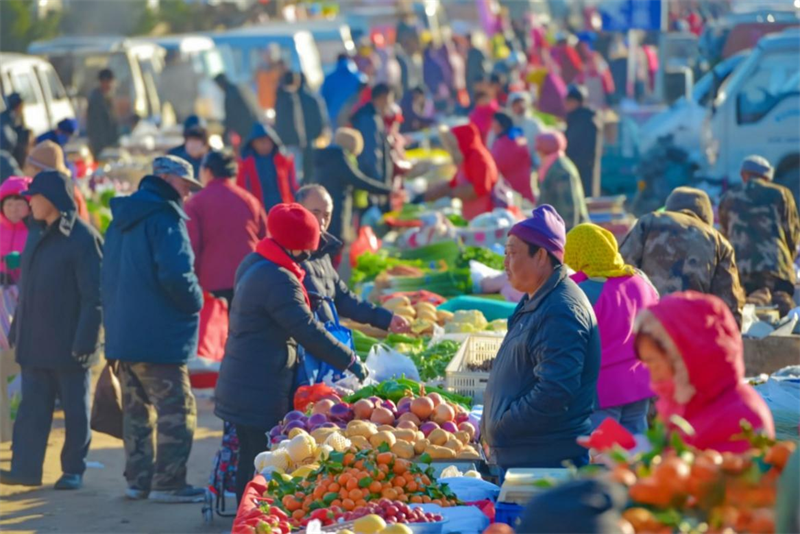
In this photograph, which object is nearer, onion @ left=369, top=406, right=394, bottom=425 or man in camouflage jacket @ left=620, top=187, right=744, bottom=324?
onion @ left=369, top=406, right=394, bottom=425

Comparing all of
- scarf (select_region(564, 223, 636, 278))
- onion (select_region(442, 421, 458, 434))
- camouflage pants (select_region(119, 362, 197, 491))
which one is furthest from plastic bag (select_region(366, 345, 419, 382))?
scarf (select_region(564, 223, 636, 278))

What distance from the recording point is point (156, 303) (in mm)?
7930

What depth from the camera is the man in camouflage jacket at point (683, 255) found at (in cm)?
770

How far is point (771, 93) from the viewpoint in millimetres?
15320

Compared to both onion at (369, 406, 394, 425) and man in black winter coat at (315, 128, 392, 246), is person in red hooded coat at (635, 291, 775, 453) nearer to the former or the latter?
onion at (369, 406, 394, 425)

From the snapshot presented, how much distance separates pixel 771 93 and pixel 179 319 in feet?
30.0

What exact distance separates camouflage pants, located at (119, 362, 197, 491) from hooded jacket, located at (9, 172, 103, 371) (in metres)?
0.49

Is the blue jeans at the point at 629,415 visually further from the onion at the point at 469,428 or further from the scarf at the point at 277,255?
the scarf at the point at 277,255

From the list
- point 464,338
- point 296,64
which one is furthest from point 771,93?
point 296,64

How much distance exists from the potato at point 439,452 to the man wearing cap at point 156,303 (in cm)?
221

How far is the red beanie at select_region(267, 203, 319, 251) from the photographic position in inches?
272

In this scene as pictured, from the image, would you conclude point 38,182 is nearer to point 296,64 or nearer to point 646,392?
point 646,392

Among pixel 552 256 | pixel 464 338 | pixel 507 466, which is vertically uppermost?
pixel 552 256

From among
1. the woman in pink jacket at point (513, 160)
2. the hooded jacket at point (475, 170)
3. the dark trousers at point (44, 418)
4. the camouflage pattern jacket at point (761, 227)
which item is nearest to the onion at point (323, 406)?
the dark trousers at point (44, 418)
